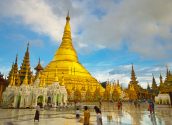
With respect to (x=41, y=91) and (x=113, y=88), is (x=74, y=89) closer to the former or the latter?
(x=113, y=88)

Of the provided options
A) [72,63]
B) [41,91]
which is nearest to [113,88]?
[72,63]

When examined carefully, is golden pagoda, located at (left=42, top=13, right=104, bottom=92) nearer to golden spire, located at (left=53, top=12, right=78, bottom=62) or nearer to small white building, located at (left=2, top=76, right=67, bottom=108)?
golden spire, located at (left=53, top=12, right=78, bottom=62)

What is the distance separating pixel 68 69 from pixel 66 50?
748 cm

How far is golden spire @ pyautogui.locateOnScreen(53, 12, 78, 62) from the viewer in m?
56.9

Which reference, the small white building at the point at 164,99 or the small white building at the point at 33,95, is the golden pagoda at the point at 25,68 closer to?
the small white building at the point at 33,95

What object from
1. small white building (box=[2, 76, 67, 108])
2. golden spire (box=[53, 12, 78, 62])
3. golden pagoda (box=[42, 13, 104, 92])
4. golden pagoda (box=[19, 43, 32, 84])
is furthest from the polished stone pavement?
golden spire (box=[53, 12, 78, 62])

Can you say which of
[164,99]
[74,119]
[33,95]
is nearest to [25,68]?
[33,95]

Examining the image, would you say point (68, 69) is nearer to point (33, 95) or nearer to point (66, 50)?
point (66, 50)

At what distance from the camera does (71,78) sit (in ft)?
163

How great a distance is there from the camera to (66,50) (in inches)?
2297

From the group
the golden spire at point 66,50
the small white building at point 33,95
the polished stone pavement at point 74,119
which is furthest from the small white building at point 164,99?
the golden spire at point 66,50

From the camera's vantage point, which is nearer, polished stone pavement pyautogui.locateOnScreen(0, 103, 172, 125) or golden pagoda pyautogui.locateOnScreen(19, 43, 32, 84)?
polished stone pavement pyautogui.locateOnScreen(0, 103, 172, 125)

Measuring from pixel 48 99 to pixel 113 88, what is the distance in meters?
20.3

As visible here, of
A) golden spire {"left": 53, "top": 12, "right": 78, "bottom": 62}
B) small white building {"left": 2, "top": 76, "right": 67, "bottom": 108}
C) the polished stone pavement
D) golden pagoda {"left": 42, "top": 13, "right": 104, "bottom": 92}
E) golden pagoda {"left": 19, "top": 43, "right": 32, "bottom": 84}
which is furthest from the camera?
golden spire {"left": 53, "top": 12, "right": 78, "bottom": 62}
